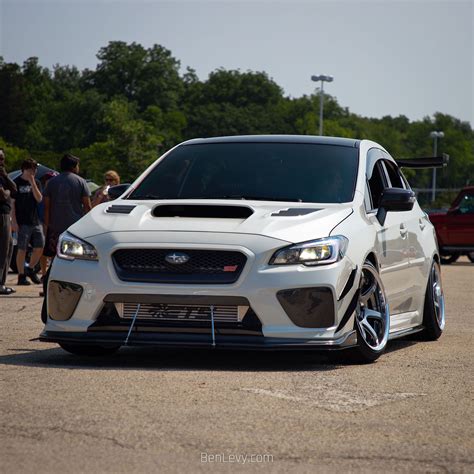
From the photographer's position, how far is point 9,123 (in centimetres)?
13112

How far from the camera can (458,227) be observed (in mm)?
33562

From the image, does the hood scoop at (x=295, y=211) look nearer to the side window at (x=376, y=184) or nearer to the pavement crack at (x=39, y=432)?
the side window at (x=376, y=184)

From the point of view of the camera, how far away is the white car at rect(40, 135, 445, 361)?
822 centimetres

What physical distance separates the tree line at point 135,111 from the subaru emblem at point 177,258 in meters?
99.2

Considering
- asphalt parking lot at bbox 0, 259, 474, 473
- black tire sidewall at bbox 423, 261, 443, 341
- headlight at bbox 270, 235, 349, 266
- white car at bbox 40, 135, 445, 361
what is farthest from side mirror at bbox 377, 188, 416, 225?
black tire sidewall at bbox 423, 261, 443, 341

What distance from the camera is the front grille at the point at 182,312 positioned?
8.24m

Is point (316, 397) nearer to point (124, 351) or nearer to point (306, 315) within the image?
point (306, 315)

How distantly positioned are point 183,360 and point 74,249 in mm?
1026

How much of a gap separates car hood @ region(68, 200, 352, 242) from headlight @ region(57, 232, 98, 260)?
0.16 ft

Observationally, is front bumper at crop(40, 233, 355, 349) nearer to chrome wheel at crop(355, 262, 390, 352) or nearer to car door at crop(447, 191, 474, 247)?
chrome wheel at crop(355, 262, 390, 352)

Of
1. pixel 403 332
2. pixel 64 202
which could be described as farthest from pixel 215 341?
pixel 64 202

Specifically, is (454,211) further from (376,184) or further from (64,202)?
(376,184)

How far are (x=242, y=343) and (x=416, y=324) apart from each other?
2768 mm

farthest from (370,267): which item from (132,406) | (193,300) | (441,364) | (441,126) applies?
(441,126)
